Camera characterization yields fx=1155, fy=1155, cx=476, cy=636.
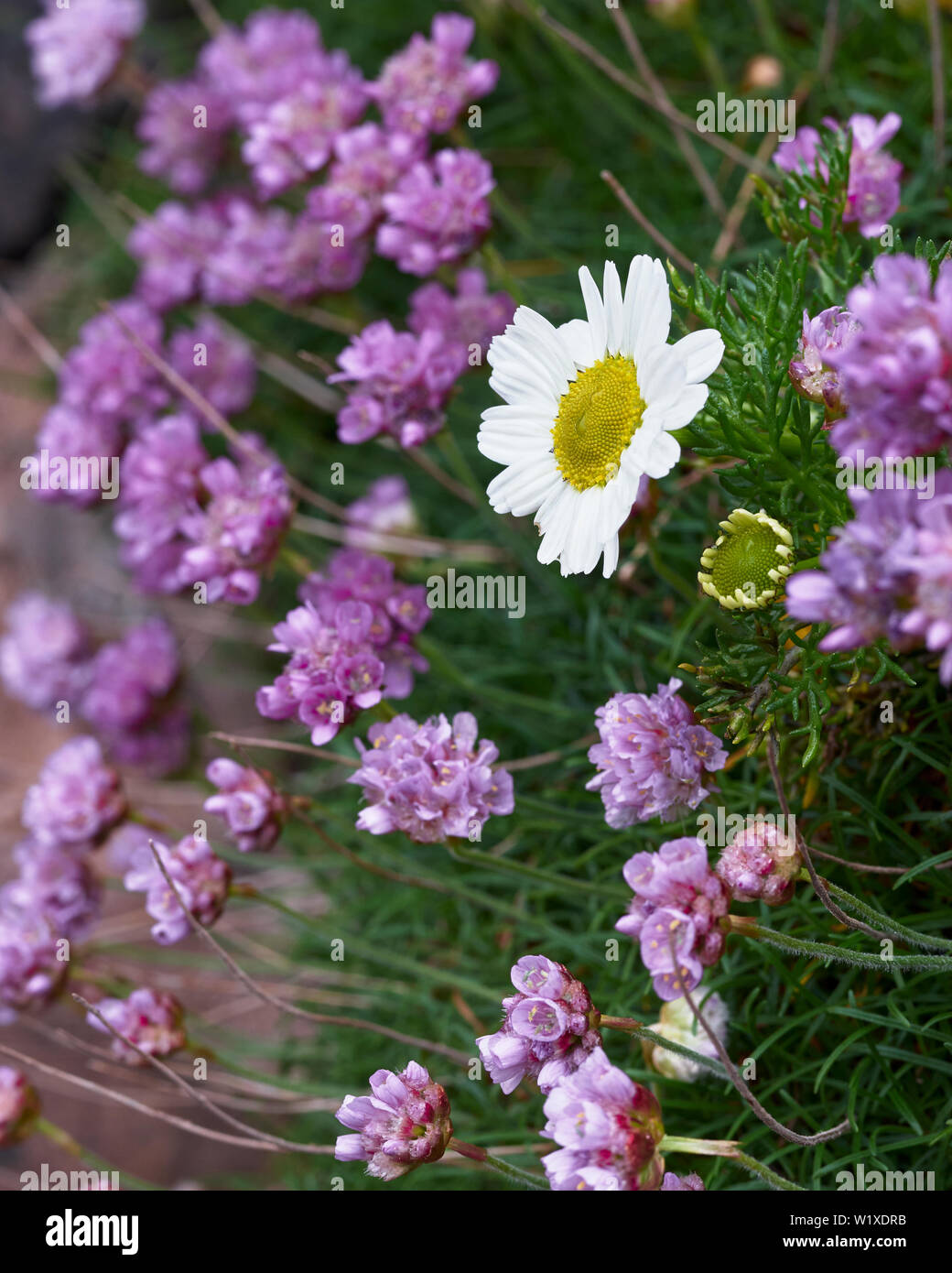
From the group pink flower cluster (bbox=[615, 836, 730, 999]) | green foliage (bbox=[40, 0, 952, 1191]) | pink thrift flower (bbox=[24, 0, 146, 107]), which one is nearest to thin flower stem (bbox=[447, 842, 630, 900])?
green foliage (bbox=[40, 0, 952, 1191])

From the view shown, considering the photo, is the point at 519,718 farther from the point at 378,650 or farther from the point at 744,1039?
the point at 744,1039

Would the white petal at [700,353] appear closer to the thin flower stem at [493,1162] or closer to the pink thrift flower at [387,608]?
the pink thrift flower at [387,608]

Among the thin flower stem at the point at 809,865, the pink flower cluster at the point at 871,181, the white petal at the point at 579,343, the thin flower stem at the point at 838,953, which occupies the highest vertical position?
the pink flower cluster at the point at 871,181

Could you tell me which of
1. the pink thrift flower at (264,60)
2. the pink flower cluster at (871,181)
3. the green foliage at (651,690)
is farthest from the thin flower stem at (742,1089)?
the pink thrift flower at (264,60)

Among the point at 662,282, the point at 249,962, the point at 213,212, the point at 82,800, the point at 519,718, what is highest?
the point at 213,212

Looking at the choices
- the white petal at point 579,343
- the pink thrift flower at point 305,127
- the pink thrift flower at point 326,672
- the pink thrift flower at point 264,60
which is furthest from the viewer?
the pink thrift flower at point 264,60

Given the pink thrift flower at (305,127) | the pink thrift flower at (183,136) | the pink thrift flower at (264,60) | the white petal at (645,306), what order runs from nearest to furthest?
the white petal at (645,306) < the pink thrift flower at (305,127) < the pink thrift flower at (264,60) < the pink thrift flower at (183,136)

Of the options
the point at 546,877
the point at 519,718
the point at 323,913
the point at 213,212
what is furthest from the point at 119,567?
the point at 546,877

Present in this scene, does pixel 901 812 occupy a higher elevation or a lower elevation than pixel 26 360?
lower
